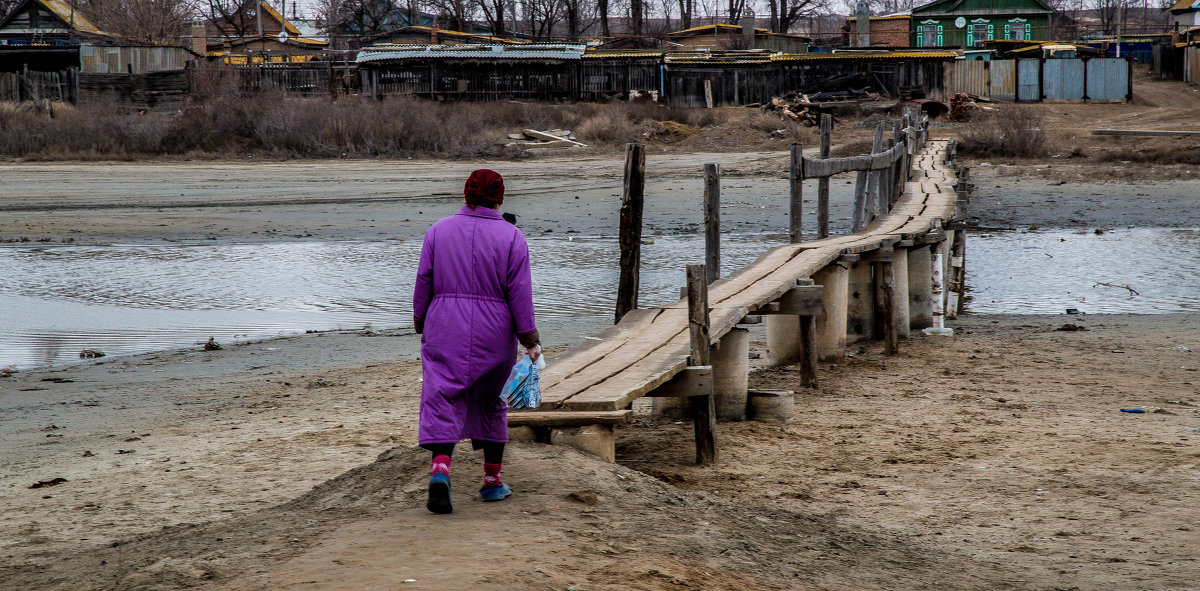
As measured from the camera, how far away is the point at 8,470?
6.16 meters

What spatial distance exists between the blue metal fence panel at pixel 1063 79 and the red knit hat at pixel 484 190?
4071 centimetres

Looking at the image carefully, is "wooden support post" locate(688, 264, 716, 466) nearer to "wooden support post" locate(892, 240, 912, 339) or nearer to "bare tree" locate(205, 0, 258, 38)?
"wooden support post" locate(892, 240, 912, 339)

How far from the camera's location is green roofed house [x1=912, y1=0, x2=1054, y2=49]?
56.4m

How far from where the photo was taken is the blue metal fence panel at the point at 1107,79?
40500 mm

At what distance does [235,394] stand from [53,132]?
85.5 ft

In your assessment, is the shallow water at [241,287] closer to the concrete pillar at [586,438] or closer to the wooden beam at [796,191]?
the wooden beam at [796,191]

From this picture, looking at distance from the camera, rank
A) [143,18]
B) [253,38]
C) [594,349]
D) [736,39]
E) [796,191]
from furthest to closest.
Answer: [253,38]
[736,39]
[143,18]
[796,191]
[594,349]

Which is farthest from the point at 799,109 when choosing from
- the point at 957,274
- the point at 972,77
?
the point at 957,274

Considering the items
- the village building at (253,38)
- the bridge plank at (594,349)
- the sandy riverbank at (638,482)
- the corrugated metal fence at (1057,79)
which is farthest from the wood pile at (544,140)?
the bridge plank at (594,349)

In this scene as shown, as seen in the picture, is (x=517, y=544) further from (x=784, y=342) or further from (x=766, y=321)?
(x=766, y=321)

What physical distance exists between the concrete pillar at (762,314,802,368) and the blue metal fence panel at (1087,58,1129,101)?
36494mm

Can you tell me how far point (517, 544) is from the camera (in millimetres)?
3801

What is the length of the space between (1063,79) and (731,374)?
38815 mm

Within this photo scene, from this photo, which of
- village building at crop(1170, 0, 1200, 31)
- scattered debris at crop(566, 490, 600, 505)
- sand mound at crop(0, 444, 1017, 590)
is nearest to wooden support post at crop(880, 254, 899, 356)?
sand mound at crop(0, 444, 1017, 590)
